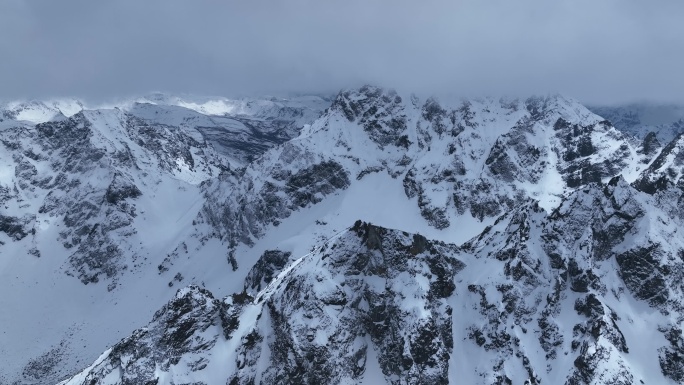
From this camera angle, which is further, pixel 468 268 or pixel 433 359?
pixel 468 268

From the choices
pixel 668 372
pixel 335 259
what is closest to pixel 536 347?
pixel 668 372

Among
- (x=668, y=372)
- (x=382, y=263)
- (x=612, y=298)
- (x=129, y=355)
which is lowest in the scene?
(x=668, y=372)

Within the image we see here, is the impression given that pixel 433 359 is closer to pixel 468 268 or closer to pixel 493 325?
pixel 493 325

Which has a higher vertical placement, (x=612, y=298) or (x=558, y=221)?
(x=558, y=221)

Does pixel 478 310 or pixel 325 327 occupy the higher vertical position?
pixel 325 327

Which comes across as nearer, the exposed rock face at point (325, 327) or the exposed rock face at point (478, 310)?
the exposed rock face at point (325, 327)

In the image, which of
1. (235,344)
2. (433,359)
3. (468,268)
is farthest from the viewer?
(468,268)

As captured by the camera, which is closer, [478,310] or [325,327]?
[325,327]

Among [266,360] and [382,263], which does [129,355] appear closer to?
[266,360]

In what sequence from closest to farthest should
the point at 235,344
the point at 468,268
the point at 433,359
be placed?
1. the point at 433,359
2. the point at 235,344
3. the point at 468,268

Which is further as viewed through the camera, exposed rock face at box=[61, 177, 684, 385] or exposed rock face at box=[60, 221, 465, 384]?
exposed rock face at box=[61, 177, 684, 385]
